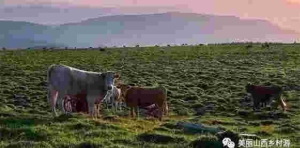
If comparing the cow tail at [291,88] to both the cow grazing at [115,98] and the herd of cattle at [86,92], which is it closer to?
the cow grazing at [115,98]

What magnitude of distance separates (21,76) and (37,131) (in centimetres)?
3041

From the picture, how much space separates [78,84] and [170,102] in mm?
9712

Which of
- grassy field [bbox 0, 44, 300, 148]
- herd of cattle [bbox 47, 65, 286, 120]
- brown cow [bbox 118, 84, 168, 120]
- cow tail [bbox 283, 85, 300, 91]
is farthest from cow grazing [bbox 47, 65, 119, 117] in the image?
cow tail [bbox 283, 85, 300, 91]

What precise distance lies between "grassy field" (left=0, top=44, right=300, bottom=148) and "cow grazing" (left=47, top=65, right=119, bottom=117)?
1.05 m

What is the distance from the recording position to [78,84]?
23562mm

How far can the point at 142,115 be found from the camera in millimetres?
25922

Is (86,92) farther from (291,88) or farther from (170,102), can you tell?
(291,88)

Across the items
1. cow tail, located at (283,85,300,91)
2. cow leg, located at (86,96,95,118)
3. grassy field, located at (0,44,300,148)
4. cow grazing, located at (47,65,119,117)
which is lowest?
cow tail, located at (283,85,300,91)

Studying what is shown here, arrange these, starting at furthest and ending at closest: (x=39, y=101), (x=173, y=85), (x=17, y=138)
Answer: (x=173, y=85), (x=39, y=101), (x=17, y=138)

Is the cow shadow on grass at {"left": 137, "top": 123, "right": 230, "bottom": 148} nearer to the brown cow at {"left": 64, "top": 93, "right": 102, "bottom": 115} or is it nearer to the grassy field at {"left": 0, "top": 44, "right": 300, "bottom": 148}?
the grassy field at {"left": 0, "top": 44, "right": 300, "bottom": 148}

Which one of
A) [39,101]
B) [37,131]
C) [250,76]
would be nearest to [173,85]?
[250,76]

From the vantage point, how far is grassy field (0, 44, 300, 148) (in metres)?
17.2

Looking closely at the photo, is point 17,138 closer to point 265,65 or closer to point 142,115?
point 142,115

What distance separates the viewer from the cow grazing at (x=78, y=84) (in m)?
23.4
